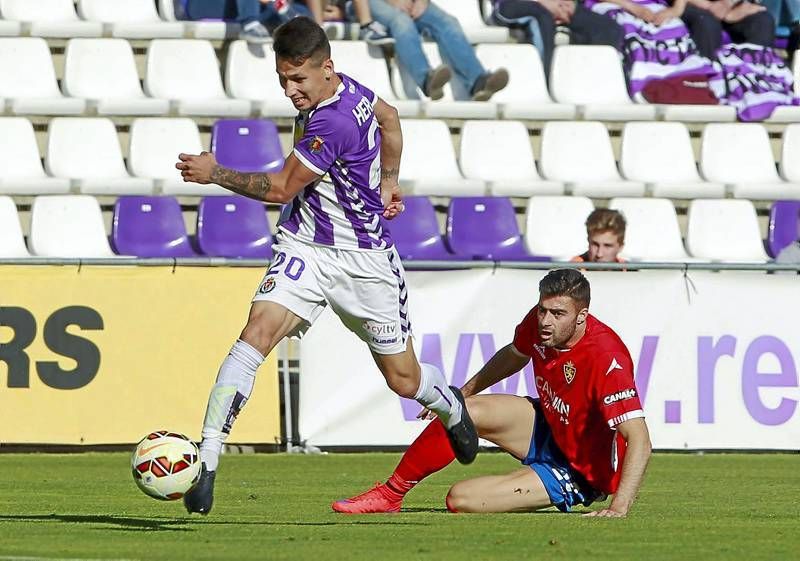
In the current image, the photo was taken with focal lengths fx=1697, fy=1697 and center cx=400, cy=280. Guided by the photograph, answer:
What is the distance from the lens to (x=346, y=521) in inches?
304

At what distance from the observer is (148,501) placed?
895 cm

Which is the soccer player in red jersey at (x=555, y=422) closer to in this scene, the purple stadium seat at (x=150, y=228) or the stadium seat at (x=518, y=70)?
the purple stadium seat at (x=150, y=228)

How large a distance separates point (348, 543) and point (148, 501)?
254cm


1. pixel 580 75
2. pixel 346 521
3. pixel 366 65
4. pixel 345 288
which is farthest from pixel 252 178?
pixel 580 75

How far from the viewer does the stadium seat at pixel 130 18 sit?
16.1m

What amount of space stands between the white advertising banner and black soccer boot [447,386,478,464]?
391 centimetres

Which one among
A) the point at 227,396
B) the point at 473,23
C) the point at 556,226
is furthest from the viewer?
the point at 473,23

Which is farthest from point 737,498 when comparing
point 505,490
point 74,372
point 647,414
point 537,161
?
point 537,161

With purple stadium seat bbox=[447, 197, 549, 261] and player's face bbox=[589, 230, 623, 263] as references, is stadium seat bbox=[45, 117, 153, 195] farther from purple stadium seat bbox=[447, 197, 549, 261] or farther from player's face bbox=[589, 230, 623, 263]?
player's face bbox=[589, 230, 623, 263]

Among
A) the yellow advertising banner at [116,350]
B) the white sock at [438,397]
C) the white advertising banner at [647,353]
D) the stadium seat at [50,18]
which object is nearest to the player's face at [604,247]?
the white advertising banner at [647,353]

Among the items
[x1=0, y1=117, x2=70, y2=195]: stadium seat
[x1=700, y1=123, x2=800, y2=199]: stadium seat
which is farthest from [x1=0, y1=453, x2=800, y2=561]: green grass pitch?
[x1=700, y1=123, x2=800, y2=199]: stadium seat

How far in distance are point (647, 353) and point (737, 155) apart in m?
5.01

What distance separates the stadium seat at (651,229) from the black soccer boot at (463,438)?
24.7 feet

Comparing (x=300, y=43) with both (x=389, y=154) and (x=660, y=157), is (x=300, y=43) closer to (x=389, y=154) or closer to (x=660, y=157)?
(x=389, y=154)
